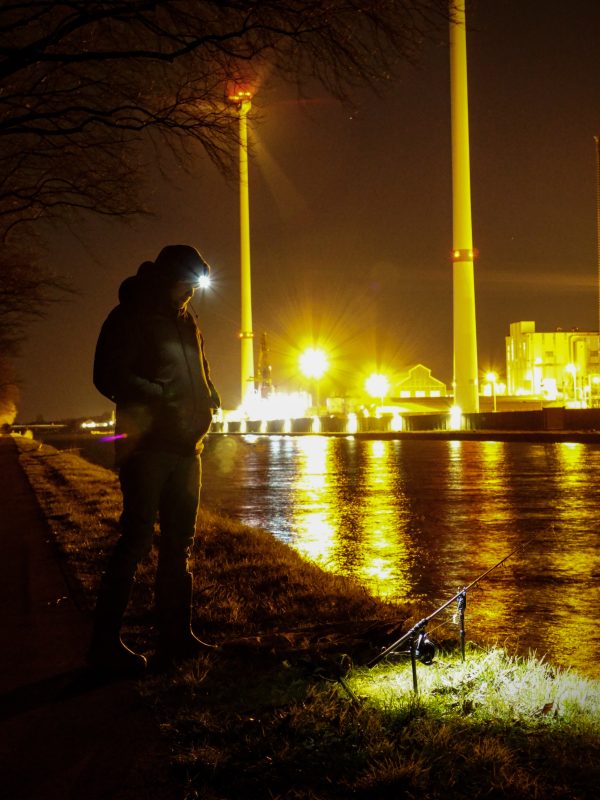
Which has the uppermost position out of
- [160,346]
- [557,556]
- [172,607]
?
[160,346]

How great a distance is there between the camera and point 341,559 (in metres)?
8.57

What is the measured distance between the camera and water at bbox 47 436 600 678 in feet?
19.7

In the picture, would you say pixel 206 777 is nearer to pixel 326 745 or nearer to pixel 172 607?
pixel 326 745

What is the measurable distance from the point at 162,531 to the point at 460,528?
6828 mm

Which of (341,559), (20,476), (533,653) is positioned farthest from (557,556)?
(20,476)

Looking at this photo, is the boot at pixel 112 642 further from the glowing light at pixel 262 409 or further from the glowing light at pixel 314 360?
the glowing light at pixel 262 409

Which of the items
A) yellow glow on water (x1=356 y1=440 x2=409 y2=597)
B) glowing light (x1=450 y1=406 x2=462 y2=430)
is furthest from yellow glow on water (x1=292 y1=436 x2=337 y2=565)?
glowing light (x1=450 y1=406 x2=462 y2=430)

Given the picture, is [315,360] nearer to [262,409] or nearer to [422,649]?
[262,409]

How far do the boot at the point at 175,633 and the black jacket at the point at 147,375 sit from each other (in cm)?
76

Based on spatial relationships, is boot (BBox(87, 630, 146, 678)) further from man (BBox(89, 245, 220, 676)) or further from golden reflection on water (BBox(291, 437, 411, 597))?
golden reflection on water (BBox(291, 437, 411, 597))

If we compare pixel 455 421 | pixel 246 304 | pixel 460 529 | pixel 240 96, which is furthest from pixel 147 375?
pixel 246 304

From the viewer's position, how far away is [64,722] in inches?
140

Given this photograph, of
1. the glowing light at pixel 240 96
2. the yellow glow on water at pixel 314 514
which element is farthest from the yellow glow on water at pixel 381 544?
the glowing light at pixel 240 96

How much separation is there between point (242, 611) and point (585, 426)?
32.1 metres
